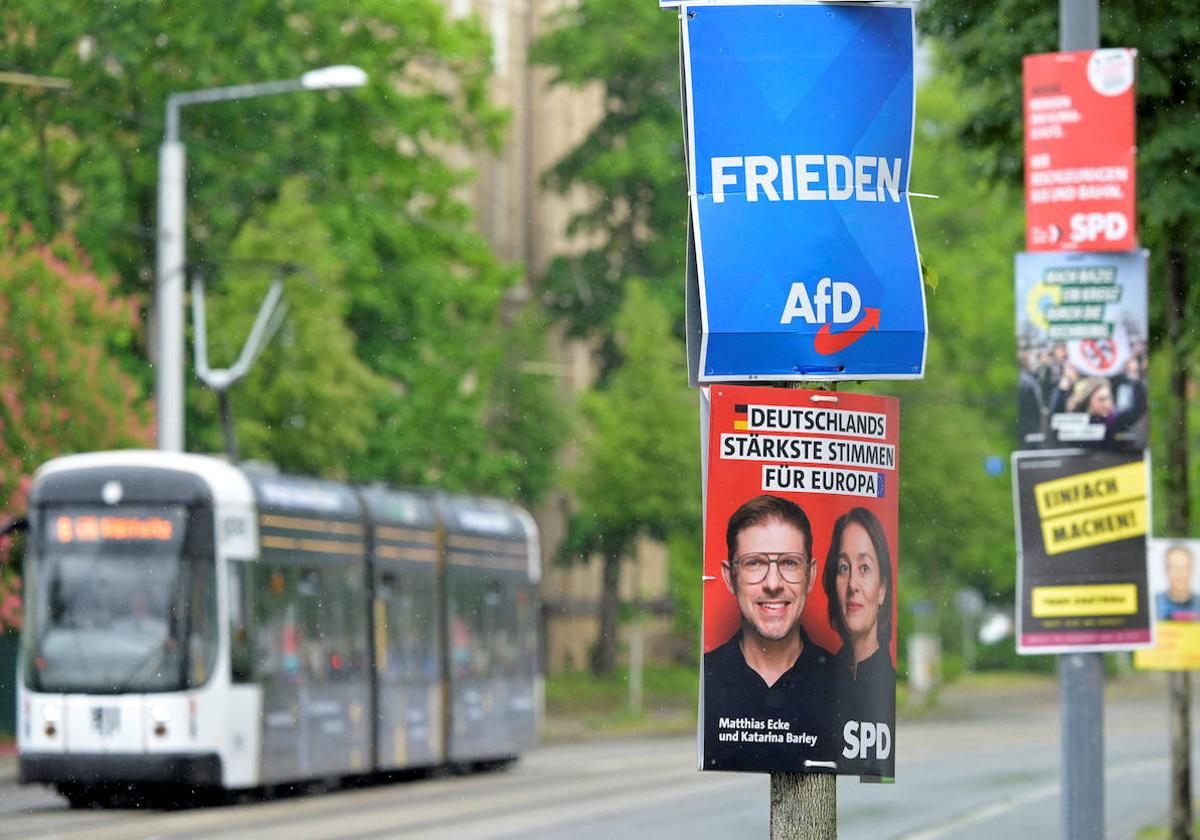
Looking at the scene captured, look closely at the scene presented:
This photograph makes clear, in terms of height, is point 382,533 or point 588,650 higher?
point 382,533

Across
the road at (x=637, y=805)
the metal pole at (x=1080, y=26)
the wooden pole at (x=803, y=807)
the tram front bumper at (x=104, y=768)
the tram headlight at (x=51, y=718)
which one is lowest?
the road at (x=637, y=805)

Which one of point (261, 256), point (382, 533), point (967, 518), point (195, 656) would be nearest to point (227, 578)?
point (195, 656)

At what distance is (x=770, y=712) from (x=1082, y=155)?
551cm

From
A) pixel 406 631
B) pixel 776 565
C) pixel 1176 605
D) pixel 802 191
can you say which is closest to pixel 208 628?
pixel 406 631

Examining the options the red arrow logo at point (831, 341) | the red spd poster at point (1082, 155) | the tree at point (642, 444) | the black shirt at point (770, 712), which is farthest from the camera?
the tree at point (642, 444)

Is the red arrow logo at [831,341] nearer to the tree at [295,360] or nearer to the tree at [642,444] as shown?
the tree at [295,360]

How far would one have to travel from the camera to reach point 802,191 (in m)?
6.53

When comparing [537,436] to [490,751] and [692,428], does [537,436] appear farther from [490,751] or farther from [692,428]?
[490,751]

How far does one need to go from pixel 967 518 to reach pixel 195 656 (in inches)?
A: 1228

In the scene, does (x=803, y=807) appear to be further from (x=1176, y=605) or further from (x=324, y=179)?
(x=324, y=179)

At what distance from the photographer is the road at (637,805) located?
1994cm

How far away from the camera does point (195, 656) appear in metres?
23.0

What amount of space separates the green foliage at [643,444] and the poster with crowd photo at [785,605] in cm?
3852

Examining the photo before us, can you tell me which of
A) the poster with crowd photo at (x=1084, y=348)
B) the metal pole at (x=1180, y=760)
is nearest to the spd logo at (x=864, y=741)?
the poster with crowd photo at (x=1084, y=348)
